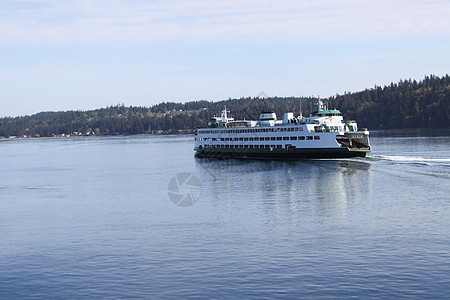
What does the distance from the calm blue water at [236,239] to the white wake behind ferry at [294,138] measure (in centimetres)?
2229

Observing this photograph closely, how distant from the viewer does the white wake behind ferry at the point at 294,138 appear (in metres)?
90.1

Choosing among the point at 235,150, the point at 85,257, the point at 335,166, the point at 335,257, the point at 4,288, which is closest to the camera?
the point at 4,288

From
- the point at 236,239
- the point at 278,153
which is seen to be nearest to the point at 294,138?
the point at 278,153

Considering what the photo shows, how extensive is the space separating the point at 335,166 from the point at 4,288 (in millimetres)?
61965

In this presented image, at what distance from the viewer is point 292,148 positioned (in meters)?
95.0

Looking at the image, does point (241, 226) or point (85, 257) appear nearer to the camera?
point (85, 257)

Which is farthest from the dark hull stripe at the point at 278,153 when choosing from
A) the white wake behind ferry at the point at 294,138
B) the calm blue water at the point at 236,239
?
the calm blue water at the point at 236,239

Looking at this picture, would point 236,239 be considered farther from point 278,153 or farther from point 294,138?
point 278,153

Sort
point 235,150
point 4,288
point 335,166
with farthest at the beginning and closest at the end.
Answer: point 235,150 < point 335,166 < point 4,288

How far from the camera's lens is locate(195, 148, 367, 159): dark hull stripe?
8888 cm

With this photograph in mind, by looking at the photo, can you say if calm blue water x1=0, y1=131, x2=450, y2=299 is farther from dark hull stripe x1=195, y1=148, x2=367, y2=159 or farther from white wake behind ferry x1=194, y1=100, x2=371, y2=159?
white wake behind ferry x1=194, y1=100, x2=371, y2=159

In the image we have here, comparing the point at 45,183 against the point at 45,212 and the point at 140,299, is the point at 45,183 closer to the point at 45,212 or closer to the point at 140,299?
the point at 45,212

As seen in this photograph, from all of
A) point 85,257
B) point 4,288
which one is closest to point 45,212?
point 85,257

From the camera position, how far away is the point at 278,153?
97.8m
